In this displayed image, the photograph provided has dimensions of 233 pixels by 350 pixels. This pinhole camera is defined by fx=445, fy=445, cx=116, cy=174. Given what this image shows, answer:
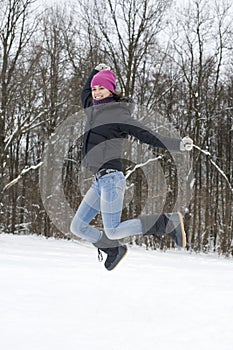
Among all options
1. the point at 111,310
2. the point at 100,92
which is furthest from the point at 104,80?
the point at 111,310

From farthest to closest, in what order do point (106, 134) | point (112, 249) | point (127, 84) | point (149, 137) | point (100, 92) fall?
point (127, 84) → point (112, 249) → point (100, 92) → point (106, 134) → point (149, 137)

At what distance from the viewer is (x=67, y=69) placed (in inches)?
546

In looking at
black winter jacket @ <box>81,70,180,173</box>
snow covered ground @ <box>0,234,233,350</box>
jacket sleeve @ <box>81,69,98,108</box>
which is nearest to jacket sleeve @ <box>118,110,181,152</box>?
black winter jacket @ <box>81,70,180,173</box>

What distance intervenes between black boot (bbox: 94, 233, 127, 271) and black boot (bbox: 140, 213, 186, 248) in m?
0.31

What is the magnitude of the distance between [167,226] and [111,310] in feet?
2.72

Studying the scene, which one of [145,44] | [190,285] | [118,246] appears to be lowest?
[190,285]

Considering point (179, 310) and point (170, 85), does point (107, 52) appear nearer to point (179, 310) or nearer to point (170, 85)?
point (170, 85)

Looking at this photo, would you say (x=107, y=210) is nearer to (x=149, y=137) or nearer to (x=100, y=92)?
(x=149, y=137)

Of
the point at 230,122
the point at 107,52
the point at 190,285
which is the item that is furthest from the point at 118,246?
the point at 230,122

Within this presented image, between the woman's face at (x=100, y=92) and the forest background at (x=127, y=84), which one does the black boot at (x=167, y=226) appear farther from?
the forest background at (x=127, y=84)

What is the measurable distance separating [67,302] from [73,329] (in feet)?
2.35

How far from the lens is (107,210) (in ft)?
11.2

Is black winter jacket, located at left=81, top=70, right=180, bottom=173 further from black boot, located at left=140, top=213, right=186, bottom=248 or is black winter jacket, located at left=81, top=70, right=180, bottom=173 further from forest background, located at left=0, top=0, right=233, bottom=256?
forest background, located at left=0, top=0, right=233, bottom=256

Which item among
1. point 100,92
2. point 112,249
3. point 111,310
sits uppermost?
point 100,92
